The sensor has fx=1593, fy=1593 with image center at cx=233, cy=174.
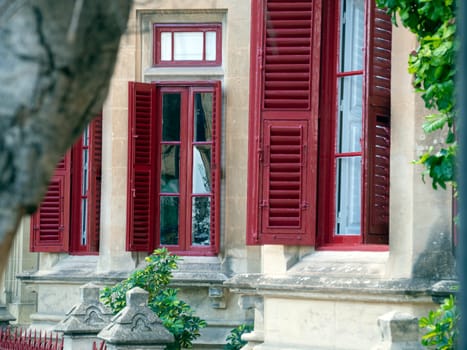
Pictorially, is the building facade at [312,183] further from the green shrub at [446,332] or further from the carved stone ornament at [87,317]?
the green shrub at [446,332]

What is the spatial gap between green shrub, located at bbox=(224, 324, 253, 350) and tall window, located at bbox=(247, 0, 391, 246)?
3.29 m

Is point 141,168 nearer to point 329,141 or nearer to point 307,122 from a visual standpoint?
point 307,122

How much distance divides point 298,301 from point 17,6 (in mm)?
8436

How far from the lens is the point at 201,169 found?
60.3 feet

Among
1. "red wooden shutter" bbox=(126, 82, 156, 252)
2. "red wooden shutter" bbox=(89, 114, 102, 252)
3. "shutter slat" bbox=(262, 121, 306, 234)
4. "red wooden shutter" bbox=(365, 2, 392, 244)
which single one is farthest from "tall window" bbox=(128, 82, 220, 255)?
"red wooden shutter" bbox=(365, 2, 392, 244)

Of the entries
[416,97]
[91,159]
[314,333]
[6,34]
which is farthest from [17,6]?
[91,159]

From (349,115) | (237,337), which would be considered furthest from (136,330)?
(237,337)

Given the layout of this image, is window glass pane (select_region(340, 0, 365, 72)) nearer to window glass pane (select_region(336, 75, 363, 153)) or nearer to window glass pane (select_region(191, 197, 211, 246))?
window glass pane (select_region(336, 75, 363, 153))

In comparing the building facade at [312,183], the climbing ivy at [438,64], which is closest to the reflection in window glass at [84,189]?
the building facade at [312,183]

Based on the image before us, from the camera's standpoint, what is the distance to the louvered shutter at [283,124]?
13414 millimetres

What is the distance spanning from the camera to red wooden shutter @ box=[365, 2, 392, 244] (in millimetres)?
12438

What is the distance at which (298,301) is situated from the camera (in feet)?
43.2

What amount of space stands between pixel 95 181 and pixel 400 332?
10492mm

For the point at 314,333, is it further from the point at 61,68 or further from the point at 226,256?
the point at 61,68
